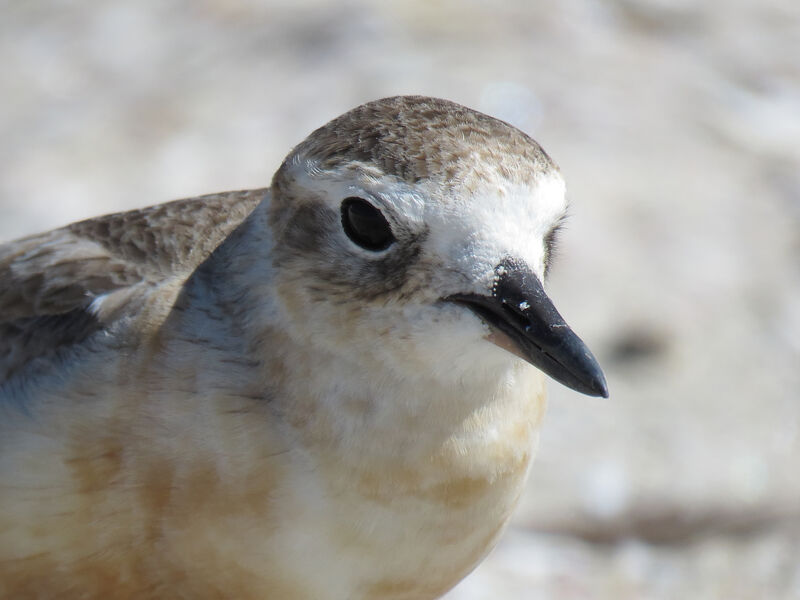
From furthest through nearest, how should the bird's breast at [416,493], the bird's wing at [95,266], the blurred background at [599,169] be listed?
the blurred background at [599,169] < the bird's wing at [95,266] < the bird's breast at [416,493]

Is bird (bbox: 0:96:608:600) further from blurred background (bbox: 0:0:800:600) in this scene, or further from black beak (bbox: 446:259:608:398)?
blurred background (bbox: 0:0:800:600)

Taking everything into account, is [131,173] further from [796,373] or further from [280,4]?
[796,373]

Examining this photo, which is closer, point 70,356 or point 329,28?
point 70,356

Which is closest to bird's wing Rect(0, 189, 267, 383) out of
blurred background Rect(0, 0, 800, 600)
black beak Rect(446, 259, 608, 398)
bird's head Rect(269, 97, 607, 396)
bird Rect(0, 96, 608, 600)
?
bird Rect(0, 96, 608, 600)

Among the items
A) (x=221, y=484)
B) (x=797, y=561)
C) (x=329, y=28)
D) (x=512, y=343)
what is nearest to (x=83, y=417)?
(x=221, y=484)

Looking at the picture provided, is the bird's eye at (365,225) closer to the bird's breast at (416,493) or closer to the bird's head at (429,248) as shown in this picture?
the bird's head at (429,248)

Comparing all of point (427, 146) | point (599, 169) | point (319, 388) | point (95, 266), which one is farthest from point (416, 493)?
point (599, 169)

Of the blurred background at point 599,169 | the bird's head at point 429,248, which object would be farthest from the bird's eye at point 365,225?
the blurred background at point 599,169
